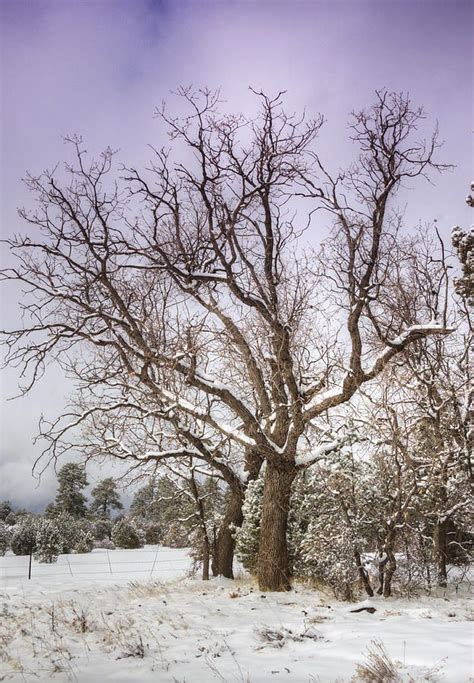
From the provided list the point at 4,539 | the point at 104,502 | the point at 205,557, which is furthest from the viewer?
the point at 104,502

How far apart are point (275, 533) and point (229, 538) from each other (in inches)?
128

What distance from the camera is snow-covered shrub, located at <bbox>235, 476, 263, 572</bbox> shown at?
35.9 ft

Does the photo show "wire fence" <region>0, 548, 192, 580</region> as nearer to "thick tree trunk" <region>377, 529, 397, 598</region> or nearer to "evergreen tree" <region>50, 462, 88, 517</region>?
"thick tree trunk" <region>377, 529, 397, 598</region>

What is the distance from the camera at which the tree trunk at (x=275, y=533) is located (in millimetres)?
9117

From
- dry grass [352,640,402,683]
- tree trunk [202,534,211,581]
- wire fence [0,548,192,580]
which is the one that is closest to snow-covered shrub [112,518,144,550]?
wire fence [0,548,192,580]

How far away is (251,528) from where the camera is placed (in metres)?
11.0

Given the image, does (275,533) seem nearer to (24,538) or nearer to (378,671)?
(378,671)

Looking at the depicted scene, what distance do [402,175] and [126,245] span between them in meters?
5.66

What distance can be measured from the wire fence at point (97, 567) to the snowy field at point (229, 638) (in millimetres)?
8351

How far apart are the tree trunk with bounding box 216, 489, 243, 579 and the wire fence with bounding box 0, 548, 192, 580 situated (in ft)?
11.2

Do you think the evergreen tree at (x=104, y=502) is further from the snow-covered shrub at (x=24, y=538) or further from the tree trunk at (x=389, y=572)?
the tree trunk at (x=389, y=572)

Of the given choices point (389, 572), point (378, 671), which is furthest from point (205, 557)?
point (378, 671)

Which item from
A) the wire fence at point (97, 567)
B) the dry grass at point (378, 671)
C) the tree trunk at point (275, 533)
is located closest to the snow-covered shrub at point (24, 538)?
the wire fence at point (97, 567)

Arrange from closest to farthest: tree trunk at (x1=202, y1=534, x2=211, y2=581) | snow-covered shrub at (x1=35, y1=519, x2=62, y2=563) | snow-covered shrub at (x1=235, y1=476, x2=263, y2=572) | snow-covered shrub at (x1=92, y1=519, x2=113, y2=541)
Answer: snow-covered shrub at (x1=235, y1=476, x2=263, y2=572)
tree trunk at (x1=202, y1=534, x2=211, y2=581)
snow-covered shrub at (x1=35, y1=519, x2=62, y2=563)
snow-covered shrub at (x1=92, y1=519, x2=113, y2=541)
